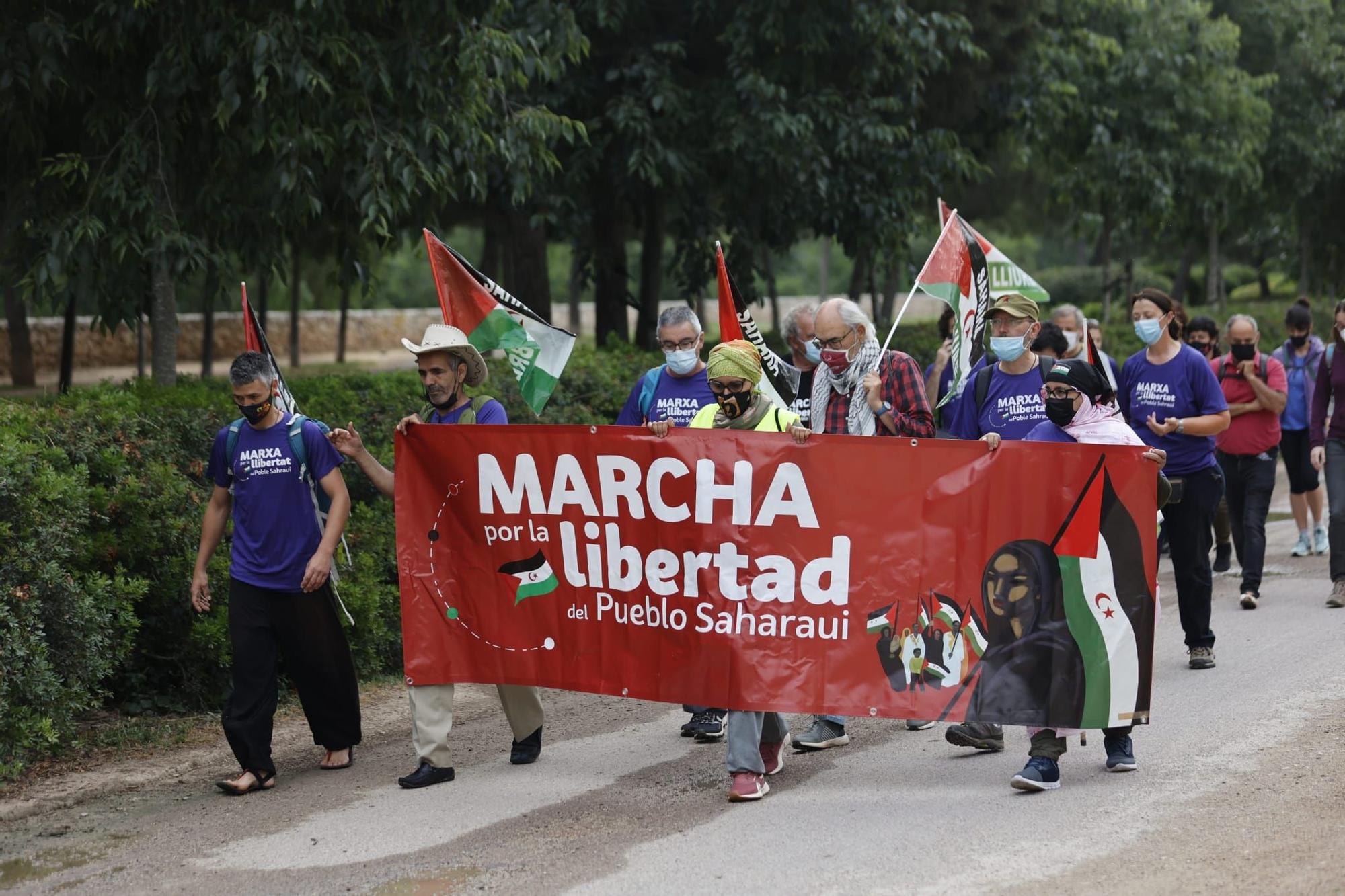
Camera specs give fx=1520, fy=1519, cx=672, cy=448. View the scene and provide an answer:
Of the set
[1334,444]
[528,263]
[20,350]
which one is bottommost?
[1334,444]

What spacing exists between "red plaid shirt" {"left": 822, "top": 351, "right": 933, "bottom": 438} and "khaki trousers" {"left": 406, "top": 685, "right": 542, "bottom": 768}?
1874mm

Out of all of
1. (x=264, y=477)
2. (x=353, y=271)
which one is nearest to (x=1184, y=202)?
(x=353, y=271)

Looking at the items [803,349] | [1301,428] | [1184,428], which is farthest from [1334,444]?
[803,349]

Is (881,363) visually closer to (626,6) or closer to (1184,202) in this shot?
(626,6)

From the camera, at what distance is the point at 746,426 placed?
6402 mm

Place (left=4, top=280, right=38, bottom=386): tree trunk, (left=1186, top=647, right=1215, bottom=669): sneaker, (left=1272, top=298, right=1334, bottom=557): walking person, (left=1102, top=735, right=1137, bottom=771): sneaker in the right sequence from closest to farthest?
(left=1102, top=735, right=1137, bottom=771): sneaker, (left=1186, top=647, right=1215, bottom=669): sneaker, (left=1272, top=298, right=1334, bottom=557): walking person, (left=4, top=280, right=38, bottom=386): tree trunk

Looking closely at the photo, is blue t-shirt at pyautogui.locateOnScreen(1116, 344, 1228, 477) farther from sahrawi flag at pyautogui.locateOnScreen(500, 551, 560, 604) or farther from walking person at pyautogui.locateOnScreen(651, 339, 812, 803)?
sahrawi flag at pyautogui.locateOnScreen(500, 551, 560, 604)

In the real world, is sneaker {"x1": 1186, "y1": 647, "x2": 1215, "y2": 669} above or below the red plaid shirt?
below

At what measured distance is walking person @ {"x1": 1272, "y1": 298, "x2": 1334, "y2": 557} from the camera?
11836 millimetres

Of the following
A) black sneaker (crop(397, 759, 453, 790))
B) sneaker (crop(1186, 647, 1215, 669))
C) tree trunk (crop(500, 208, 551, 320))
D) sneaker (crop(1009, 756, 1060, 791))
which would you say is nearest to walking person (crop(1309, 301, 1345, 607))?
sneaker (crop(1186, 647, 1215, 669))

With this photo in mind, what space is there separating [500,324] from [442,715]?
1911 millimetres

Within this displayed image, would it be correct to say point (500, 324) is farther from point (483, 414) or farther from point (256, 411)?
point (256, 411)

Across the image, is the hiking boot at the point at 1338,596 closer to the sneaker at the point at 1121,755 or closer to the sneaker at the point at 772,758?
the sneaker at the point at 1121,755

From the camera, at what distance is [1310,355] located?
11898 mm
